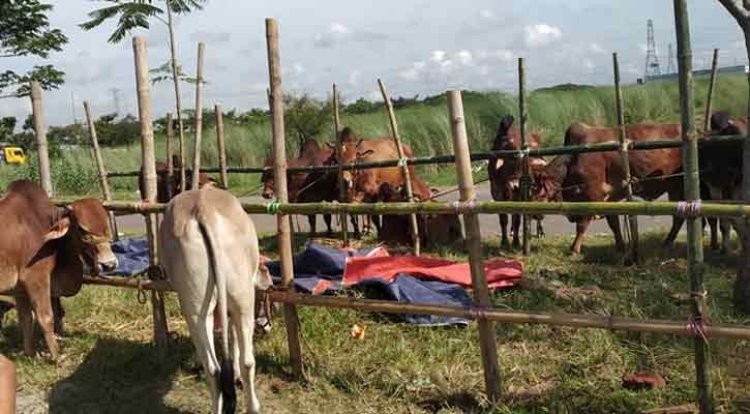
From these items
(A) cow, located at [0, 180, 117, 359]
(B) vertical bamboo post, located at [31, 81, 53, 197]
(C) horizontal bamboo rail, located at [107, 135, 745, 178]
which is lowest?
(A) cow, located at [0, 180, 117, 359]

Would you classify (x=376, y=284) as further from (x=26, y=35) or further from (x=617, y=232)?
(x=26, y=35)

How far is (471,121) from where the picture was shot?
19.1 meters

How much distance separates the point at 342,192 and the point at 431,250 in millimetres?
1339

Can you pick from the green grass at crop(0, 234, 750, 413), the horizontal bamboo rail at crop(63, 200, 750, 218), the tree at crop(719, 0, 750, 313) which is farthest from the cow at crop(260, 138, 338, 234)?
the tree at crop(719, 0, 750, 313)

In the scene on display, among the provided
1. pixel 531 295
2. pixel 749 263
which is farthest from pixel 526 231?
pixel 749 263

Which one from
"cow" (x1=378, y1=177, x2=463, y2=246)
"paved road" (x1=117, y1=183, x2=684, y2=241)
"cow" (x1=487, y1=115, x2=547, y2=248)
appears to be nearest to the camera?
"cow" (x1=487, y1=115, x2=547, y2=248)

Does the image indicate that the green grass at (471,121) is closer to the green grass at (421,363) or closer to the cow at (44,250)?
the green grass at (421,363)

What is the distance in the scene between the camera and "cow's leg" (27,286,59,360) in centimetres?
548

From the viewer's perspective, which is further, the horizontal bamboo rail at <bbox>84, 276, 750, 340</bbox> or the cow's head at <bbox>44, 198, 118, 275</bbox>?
the cow's head at <bbox>44, 198, 118, 275</bbox>

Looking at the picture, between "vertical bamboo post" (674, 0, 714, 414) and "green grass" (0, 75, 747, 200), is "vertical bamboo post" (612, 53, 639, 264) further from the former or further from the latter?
"green grass" (0, 75, 747, 200)

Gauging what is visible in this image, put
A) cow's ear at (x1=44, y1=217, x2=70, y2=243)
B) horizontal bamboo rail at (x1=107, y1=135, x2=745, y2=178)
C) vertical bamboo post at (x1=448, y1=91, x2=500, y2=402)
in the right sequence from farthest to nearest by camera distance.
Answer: horizontal bamboo rail at (x1=107, y1=135, x2=745, y2=178) → cow's ear at (x1=44, y1=217, x2=70, y2=243) → vertical bamboo post at (x1=448, y1=91, x2=500, y2=402)

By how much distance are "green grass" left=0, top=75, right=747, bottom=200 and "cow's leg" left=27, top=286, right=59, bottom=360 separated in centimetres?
1228

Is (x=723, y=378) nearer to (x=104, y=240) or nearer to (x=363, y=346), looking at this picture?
(x=363, y=346)

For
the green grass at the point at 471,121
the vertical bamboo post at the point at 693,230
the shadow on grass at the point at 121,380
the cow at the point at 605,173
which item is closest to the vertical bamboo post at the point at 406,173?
the cow at the point at 605,173
